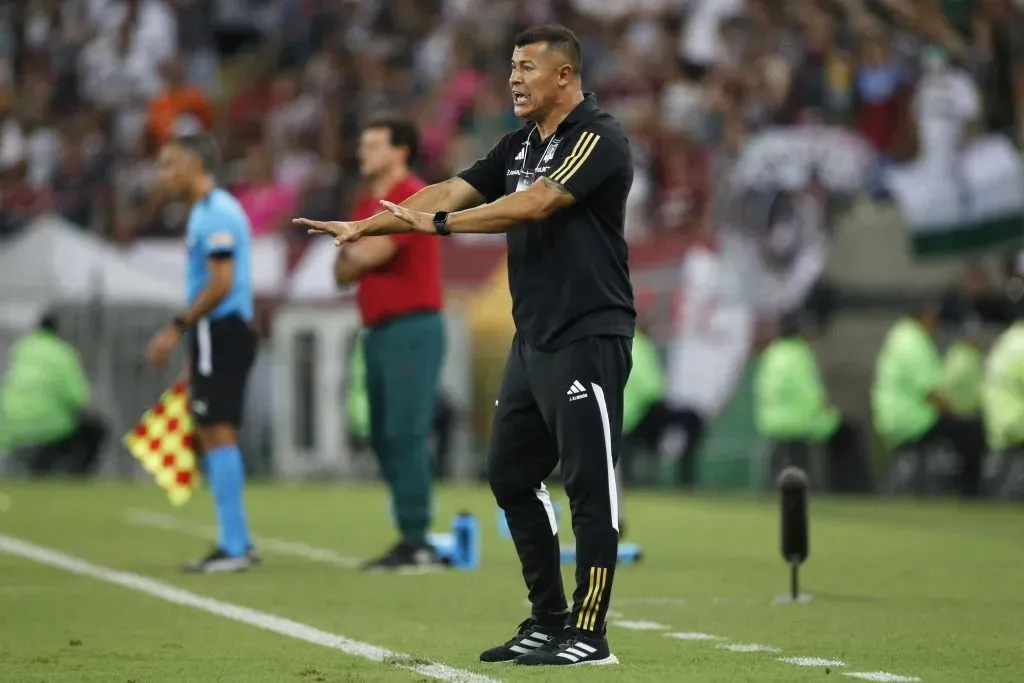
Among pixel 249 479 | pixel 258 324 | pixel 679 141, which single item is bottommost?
pixel 249 479

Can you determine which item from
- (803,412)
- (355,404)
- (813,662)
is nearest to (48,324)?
(355,404)

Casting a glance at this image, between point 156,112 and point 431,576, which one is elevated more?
point 156,112

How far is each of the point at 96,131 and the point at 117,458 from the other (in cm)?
603

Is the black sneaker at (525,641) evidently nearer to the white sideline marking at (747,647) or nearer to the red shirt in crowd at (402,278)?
the white sideline marking at (747,647)

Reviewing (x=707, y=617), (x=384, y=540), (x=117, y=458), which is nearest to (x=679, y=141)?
(x=117, y=458)

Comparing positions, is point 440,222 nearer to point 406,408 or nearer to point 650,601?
point 650,601

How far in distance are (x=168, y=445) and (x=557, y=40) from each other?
17.5 ft

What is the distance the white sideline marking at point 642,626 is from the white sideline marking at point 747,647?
68cm

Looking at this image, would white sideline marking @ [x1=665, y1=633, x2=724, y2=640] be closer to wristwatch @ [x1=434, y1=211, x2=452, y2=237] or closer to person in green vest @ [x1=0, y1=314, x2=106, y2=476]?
wristwatch @ [x1=434, y1=211, x2=452, y2=237]

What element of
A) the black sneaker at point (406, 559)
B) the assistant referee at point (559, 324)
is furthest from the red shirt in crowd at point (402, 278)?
the assistant referee at point (559, 324)

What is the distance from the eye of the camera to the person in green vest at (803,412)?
19.1 m

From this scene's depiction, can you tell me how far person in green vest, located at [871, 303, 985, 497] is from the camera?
725 inches

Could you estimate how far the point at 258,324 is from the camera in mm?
21734

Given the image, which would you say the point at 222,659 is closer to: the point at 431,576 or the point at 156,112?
the point at 431,576
